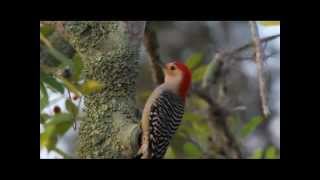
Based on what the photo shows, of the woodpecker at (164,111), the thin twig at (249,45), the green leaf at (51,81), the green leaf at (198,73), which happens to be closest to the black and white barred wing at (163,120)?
the woodpecker at (164,111)

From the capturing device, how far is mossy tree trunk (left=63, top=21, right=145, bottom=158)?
7.81ft

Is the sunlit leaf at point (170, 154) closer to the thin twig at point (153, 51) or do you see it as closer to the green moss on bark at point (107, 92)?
the thin twig at point (153, 51)

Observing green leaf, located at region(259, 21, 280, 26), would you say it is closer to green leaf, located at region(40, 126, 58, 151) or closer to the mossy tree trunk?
the mossy tree trunk

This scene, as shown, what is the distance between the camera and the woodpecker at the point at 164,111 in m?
2.68

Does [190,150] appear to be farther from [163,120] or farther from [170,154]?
[163,120]

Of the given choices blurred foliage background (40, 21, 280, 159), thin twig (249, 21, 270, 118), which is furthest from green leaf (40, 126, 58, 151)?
thin twig (249, 21, 270, 118)

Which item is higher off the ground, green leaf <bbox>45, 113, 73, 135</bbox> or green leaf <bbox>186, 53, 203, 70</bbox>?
green leaf <bbox>186, 53, 203, 70</bbox>

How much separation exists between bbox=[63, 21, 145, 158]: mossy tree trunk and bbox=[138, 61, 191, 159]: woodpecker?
22 cm

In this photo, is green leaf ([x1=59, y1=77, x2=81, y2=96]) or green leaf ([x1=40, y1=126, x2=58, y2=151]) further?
green leaf ([x1=40, y1=126, x2=58, y2=151])

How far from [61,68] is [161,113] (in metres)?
0.90

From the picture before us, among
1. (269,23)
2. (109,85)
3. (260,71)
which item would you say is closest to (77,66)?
(109,85)

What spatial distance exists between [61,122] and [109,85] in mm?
306

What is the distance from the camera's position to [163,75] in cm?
328

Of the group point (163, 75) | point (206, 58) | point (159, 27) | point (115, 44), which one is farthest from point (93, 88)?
point (159, 27)
